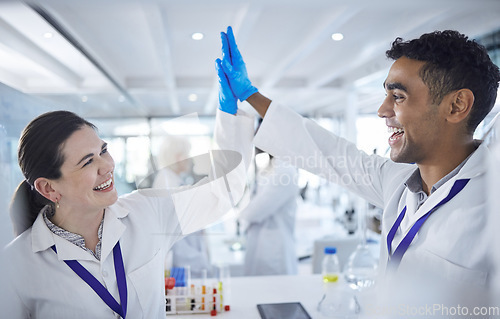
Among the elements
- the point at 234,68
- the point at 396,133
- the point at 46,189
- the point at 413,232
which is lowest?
the point at 413,232

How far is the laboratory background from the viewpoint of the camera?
1.09 m

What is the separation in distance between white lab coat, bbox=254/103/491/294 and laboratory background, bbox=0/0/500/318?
133 millimetres

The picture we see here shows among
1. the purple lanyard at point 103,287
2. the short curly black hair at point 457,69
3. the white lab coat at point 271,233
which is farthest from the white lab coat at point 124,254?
the white lab coat at point 271,233

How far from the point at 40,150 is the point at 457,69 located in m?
1.08

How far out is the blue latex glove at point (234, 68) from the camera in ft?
3.89

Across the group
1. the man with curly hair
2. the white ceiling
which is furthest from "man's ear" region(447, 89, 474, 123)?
the white ceiling

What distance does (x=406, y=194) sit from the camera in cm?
108

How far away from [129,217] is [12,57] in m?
0.56

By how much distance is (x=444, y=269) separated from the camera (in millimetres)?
846

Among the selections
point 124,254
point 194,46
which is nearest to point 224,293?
point 124,254

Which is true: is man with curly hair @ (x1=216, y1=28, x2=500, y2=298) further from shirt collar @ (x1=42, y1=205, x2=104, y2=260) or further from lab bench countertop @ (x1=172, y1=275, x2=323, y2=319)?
shirt collar @ (x1=42, y1=205, x2=104, y2=260)

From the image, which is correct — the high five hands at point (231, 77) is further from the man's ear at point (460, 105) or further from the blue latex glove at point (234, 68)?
the man's ear at point (460, 105)

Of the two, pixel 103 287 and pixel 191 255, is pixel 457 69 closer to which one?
pixel 103 287

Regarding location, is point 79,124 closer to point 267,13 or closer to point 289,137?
point 289,137
